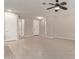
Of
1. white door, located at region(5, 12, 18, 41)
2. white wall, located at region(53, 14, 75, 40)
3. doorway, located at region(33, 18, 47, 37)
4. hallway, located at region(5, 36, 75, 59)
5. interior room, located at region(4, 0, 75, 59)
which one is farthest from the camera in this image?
doorway, located at region(33, 18, 47, 37)

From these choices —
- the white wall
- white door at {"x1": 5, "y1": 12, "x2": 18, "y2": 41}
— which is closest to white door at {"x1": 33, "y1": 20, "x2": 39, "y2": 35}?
the white wall

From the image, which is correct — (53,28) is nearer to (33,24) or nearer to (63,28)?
(63,28)

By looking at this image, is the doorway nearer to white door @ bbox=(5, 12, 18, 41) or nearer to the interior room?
the interior room

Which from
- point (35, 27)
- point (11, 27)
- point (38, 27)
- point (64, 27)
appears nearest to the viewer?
point (11, 27)

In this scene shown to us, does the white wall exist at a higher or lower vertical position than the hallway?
higher

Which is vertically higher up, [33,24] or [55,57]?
[33,24]

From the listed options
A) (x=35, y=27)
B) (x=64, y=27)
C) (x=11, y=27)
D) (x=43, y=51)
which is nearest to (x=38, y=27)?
(x=35, y=27)

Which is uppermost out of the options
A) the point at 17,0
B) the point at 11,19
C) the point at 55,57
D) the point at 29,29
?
the point at 17,0

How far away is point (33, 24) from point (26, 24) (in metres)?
1.47

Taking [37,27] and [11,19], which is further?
[37,27]

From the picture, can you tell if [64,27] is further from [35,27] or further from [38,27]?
[38,27]

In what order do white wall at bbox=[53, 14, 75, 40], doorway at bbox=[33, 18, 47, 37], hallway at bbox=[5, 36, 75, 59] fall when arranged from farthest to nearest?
doorway at bbox=[33, 18, 47, 37] → white wall at bbox=[53, 14, 75, 40] → hallway at bbox=[5, 36, 75, 59]
